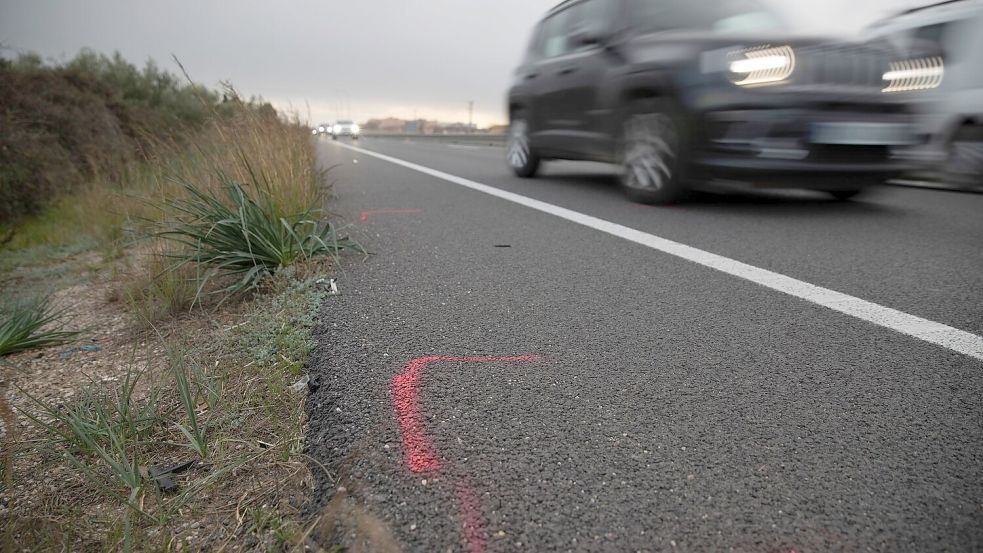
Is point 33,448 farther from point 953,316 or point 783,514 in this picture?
point 953,316

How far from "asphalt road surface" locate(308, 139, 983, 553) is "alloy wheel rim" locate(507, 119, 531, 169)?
15.2 ft

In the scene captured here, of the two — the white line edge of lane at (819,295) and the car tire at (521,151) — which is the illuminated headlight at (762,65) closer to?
the white line edge of lane at (819,295)

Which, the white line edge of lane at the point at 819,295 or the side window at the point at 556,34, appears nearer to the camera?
the white line edge of lane at the point at 819,295

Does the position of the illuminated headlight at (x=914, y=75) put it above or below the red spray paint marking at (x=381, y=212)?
above

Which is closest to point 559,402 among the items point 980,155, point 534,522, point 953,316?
point 534,522

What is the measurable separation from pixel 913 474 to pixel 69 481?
209 cm

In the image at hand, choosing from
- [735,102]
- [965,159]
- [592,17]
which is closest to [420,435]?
[735,102]

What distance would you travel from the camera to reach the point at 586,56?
6.32 meters

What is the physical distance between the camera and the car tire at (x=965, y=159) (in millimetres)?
5977

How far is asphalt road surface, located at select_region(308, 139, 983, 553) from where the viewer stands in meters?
1.24

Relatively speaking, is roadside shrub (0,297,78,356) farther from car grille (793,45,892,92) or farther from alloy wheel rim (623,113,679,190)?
car grille (793,45,892,92)

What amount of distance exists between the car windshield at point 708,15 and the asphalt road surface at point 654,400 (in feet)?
8.75

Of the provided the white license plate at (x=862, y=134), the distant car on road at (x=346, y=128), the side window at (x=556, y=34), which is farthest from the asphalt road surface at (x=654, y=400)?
the distant car on road at (x=346, y=128)

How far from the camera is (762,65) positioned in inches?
182
